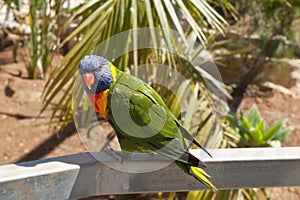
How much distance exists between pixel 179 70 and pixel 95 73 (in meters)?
0.95

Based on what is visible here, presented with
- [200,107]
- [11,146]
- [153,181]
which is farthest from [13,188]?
[11,146]

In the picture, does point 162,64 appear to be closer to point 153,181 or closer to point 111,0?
point 111,0

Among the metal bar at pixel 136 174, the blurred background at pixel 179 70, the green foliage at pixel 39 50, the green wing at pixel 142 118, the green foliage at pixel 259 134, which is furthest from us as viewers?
the green foliage at pixel 39 50

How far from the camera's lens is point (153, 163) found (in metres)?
1.02

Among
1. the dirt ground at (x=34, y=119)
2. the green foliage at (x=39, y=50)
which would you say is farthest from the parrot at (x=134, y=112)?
the green foliage at (x=39, y=50)

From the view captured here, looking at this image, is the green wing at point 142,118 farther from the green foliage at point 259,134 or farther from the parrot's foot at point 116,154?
the green foliage at point 259,134

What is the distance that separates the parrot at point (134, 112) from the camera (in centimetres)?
100

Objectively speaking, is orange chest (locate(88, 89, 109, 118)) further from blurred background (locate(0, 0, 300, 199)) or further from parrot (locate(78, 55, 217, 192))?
blurred background (locate(0, 0, 300, 199))

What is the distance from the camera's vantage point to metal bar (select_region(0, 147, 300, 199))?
0.92 metres

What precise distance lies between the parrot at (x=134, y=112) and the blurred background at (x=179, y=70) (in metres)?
0.48

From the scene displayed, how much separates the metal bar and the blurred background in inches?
19.6

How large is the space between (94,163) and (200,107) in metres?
1.03

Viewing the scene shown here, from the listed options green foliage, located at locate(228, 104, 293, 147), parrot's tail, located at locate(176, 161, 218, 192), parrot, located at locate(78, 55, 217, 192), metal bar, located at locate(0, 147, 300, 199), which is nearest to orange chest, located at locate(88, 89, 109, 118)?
parrot, located at locate(78, 55, 217, 192)

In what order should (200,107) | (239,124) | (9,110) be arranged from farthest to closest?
(9,110) < (239,124) < (200,107)
